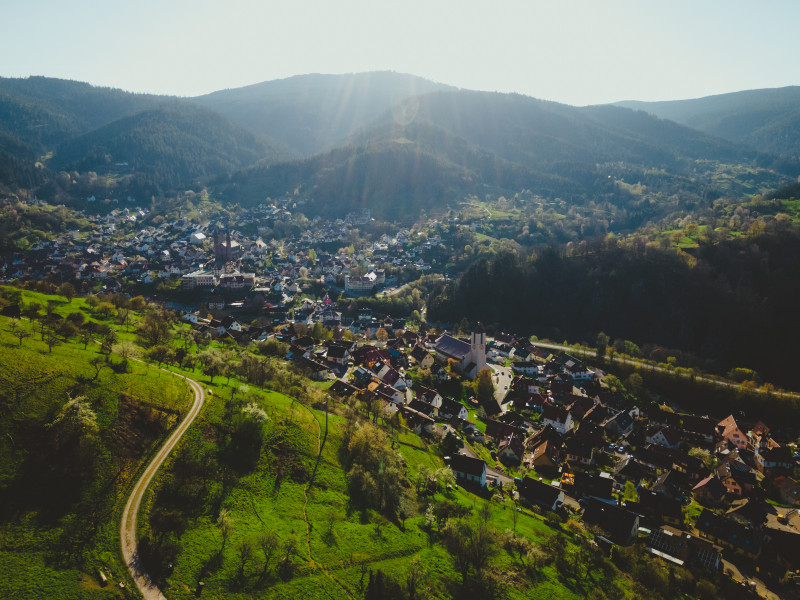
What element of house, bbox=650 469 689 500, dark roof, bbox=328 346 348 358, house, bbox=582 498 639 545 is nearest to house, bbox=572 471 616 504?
house, bbox=582 498 639 545

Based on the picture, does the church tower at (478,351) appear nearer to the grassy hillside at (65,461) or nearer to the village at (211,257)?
the grassy hillside at (65,461)

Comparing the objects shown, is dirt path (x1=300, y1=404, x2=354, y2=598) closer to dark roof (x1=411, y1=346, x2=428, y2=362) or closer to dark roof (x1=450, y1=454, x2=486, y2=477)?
dark roof (x1=450, y1=454, x2=486, y2=477)

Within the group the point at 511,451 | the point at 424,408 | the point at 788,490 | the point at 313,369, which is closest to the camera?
the point at 788,490

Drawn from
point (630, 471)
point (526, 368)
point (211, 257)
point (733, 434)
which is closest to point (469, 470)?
point (630, 471)

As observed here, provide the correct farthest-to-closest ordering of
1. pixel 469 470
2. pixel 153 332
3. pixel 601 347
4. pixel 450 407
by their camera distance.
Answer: pixel 601 347
pixel 450 407
pixel 153 332
pixel 469 470

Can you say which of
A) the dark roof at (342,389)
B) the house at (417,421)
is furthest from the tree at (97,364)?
the house at (417,421)

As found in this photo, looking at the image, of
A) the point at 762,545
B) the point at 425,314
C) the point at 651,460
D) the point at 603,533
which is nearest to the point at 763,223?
the point at 425,314

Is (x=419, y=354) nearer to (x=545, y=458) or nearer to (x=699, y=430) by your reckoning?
(x=545, y=458)
